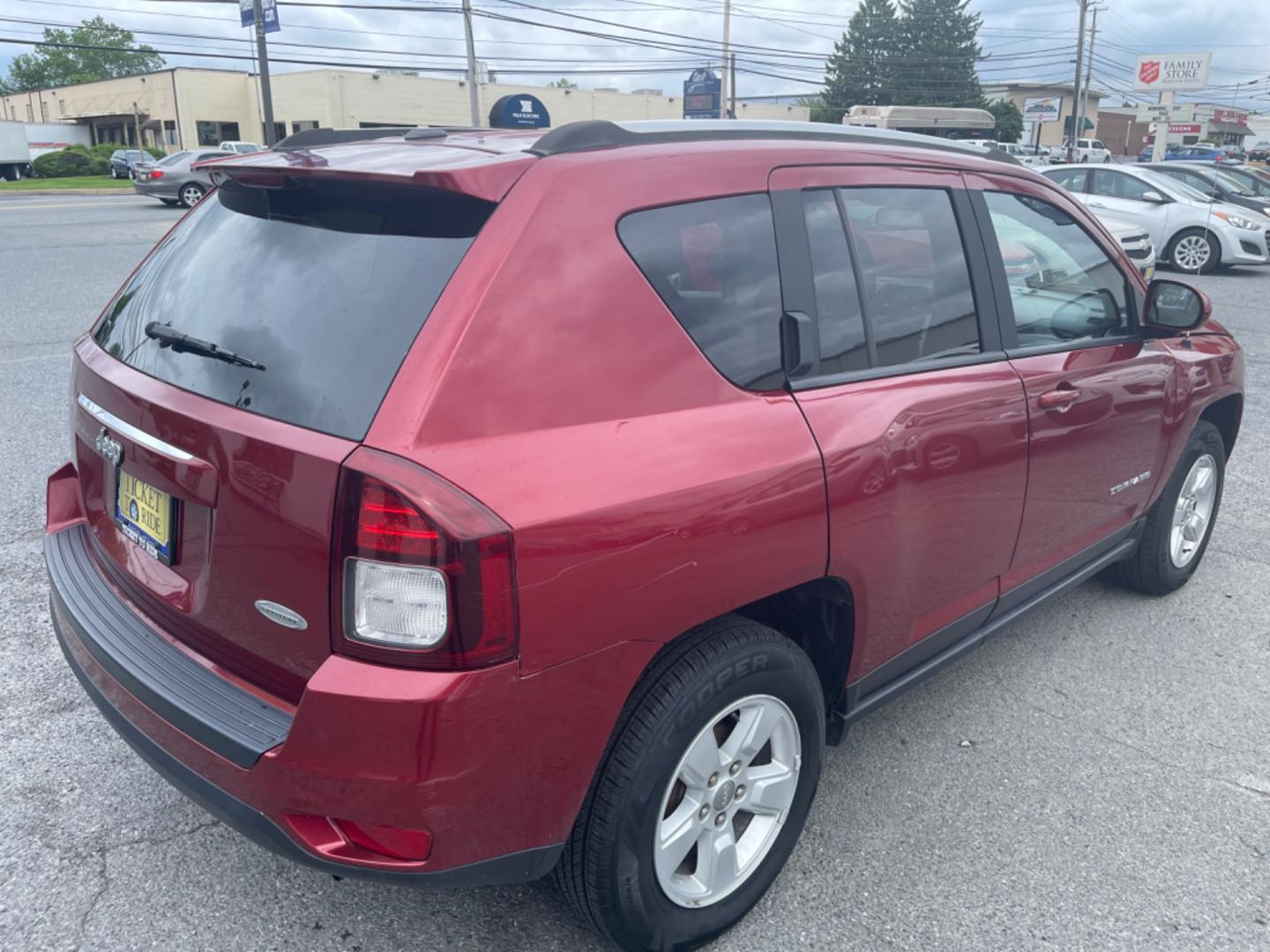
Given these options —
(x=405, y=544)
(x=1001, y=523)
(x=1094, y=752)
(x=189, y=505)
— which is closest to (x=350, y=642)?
(x=405, y=544)

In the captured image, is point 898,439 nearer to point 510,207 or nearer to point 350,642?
point 510,207

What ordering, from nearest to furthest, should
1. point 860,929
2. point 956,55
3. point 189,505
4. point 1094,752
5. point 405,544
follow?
point 405,544 < point 189,505 < point 860,929 < point 1094,752 < point 956,55

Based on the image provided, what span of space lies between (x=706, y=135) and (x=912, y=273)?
2.43 ft

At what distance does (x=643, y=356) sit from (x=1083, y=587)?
3297 mm

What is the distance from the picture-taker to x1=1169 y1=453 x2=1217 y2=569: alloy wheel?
4.29 metres

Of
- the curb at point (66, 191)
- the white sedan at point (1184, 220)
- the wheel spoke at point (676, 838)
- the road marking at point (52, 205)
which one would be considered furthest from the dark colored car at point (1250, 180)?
the curb at point (66, 191)

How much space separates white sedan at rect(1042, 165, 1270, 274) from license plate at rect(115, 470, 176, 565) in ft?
50.2

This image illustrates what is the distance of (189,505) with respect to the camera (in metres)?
2.12

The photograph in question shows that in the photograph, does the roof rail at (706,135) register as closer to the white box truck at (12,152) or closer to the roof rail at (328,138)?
the roof rail at (328,138)

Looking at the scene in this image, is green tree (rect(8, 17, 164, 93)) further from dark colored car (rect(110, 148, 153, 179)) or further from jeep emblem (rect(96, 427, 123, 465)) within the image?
jeep emblem (rect(96, 427, 123, 465))

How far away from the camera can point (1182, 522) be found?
14.3 ft

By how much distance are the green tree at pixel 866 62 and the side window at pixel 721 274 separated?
3163 inches

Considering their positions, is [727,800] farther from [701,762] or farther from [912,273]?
[912,273]

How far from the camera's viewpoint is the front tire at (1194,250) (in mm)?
15086
